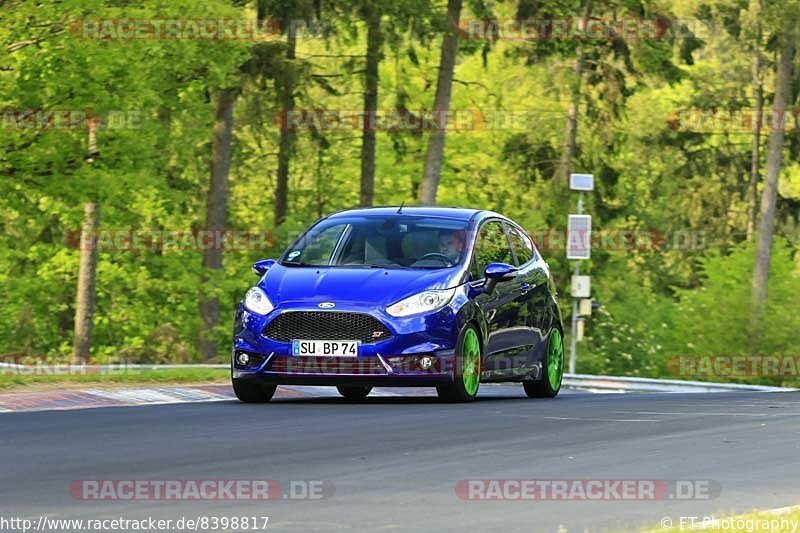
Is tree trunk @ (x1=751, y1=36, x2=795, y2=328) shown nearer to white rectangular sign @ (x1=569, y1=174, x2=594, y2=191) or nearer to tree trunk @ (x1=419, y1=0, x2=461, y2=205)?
white rectangular sign @ (x1=569, y1=174, x2=594, y2=191)

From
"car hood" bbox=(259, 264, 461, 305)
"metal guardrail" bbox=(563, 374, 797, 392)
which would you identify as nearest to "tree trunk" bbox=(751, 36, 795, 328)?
"metal guardrail" bbox=(563, 374, 797, 392)

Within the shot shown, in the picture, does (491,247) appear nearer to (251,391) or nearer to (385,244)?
(385,244)

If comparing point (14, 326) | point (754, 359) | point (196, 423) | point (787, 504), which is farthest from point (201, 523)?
point (14, 326)

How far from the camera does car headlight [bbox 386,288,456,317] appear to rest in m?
15.1

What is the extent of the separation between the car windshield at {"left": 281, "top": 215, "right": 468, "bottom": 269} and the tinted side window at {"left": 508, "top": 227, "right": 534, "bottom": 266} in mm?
1202

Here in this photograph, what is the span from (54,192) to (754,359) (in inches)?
945

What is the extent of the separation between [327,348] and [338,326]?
8.5 inches

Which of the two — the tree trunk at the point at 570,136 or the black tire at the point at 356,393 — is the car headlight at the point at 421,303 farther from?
the tree trunk at the point at 570,136

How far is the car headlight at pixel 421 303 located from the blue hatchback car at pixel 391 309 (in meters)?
0.01

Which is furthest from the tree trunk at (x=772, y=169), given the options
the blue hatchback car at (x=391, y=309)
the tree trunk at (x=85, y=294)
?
the blue hatchback car at (x=391, y=309)

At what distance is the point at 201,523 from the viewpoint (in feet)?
25.2

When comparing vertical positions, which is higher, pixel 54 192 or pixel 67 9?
pixel 67 9

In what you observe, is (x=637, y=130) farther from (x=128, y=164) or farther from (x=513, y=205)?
(x=128, y=164)

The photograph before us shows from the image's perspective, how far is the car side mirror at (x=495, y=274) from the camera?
16.2 meters
